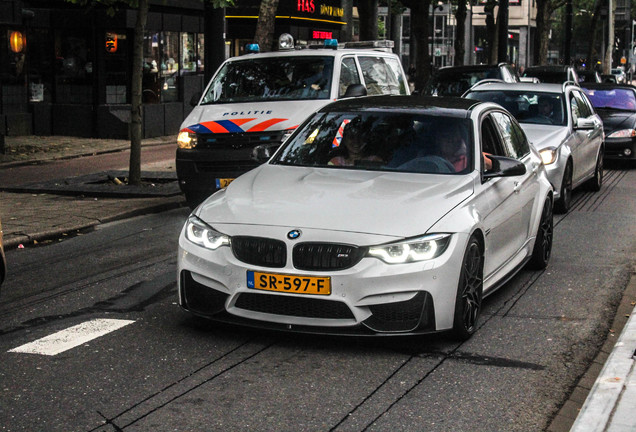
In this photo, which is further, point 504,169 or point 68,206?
point 68,206

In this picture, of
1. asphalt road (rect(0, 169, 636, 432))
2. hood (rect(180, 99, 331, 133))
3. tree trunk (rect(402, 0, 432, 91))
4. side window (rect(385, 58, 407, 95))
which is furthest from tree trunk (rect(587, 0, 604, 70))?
asphalt road (rect(0, 169, 636, 432))

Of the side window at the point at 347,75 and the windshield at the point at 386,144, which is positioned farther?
the side window at the point at 347,75

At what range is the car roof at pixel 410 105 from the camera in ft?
26.4

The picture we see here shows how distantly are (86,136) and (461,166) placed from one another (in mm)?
18947

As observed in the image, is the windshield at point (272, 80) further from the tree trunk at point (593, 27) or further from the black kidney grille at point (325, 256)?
the tree trunk at point (593, 27)

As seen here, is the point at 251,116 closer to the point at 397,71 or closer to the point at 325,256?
the point at 397,71

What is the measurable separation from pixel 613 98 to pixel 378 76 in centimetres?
840

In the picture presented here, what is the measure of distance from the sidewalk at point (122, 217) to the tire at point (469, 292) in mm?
835

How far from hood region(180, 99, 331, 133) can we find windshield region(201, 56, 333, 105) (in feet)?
0.94

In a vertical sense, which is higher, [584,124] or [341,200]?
[584,124]

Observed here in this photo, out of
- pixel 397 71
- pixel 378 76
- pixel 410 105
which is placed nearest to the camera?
pixel 410 105

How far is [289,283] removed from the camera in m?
6.31

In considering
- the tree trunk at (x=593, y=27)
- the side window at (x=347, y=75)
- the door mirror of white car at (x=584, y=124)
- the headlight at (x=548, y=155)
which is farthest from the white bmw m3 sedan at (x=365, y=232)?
the tree trunk at (x=593, y=27)

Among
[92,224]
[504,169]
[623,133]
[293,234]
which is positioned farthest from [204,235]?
[623,133]
